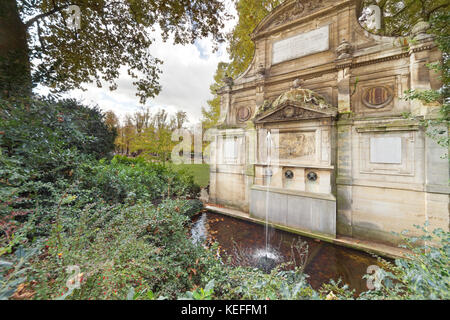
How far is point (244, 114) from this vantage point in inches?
314

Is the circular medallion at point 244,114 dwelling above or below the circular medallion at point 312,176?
above

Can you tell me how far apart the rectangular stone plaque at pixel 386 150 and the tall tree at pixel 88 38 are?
22.3ft

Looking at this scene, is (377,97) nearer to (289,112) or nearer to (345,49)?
(345,49)

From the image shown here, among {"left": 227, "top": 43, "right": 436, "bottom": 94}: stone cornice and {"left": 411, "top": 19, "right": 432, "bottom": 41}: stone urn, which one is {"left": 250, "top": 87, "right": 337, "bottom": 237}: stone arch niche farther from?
{"left": 411, "top": 19, "right": 432, "bottom": 41}: stone urn

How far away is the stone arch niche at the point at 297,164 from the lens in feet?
17.6

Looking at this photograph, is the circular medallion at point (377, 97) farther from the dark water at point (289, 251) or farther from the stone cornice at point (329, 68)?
the dark water at point (289, 251)

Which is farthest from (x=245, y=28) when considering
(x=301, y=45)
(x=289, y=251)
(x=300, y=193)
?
(x=289, y=251)

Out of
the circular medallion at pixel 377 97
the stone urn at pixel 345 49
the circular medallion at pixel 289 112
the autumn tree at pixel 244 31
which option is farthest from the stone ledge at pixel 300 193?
the autumn tree at pixel 244 31

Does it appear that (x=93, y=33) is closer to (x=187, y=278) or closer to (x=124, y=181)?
(x=124, y=181)

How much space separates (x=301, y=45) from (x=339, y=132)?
404 centimetres

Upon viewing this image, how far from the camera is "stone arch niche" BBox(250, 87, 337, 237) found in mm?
5375
